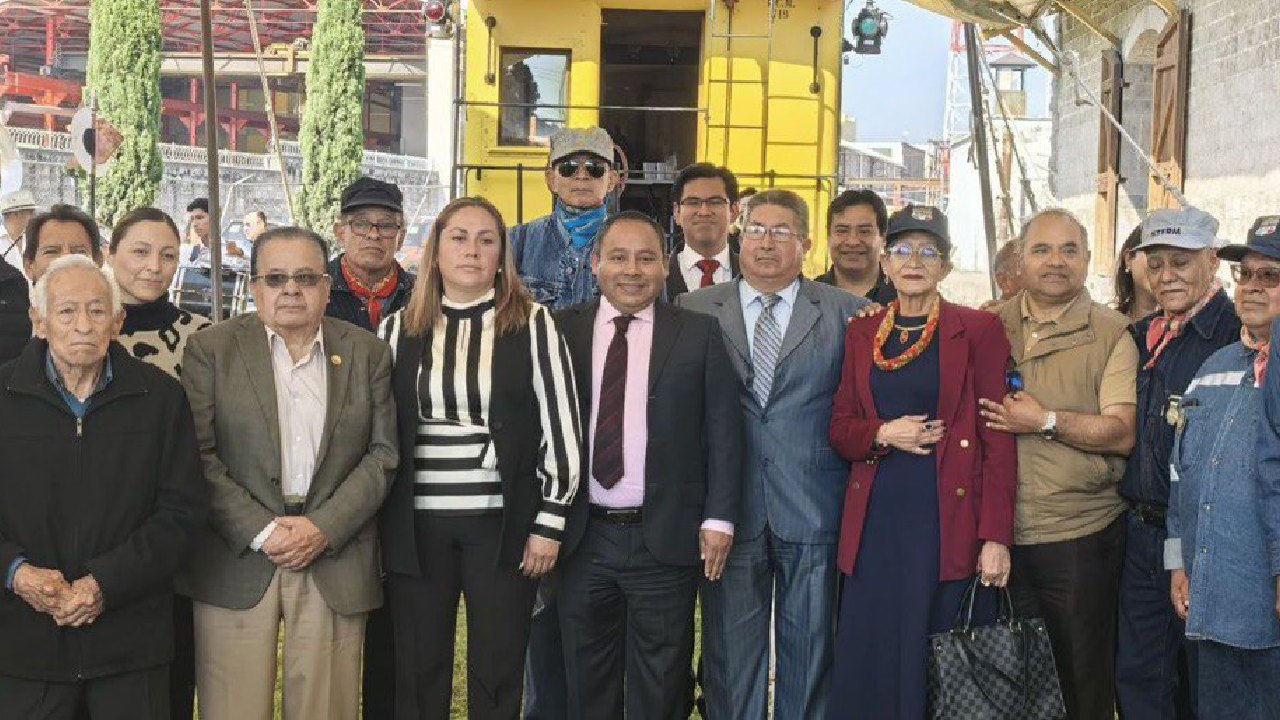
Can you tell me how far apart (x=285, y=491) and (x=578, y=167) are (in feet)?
6.86

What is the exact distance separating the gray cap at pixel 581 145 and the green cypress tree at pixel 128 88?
32.3 metres

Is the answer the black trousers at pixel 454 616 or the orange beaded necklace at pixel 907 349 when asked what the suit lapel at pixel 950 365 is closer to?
the orange beaded necklace at pixel 907 349

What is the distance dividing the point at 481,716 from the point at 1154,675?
2.36 metres

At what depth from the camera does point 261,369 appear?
4379 mm

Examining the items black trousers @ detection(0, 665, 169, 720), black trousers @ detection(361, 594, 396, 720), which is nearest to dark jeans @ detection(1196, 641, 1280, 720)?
black trousers @ detection(361, 594, 396, 720)

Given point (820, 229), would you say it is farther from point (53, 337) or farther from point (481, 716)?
point (53, 337)

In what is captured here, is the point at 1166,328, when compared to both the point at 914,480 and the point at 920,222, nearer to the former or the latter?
the point at 920,222

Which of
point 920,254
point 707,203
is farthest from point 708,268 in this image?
point 920,254

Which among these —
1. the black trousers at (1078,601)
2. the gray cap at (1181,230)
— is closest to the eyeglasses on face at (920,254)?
the gray cap at (1181,230)

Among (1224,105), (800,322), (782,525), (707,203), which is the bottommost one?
(782,525)

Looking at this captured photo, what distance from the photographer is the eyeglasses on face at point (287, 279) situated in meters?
4.40

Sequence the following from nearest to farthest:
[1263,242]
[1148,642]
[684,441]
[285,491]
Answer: [1263,242] → [285,491] → [684,441] → [1148,642]

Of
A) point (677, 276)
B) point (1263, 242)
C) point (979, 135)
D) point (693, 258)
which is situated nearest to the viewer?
point (1263, 242)

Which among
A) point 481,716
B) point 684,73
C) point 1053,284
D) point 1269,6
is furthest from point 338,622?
point 1269,6
